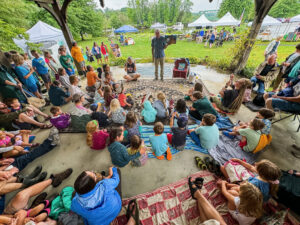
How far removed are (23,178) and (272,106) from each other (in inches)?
236

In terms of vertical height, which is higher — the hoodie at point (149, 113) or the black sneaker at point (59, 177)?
the hoodie at point (149, 113)

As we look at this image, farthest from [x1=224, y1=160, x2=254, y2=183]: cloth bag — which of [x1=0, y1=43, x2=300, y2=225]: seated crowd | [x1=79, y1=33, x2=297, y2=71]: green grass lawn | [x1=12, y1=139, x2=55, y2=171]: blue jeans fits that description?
[x1=79, y1=33, x2=297, y2=71]: green grass lawn

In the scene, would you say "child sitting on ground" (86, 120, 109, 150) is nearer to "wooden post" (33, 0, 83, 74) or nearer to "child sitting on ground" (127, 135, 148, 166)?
"child sitting on ground" (127, 135, 148, 166)

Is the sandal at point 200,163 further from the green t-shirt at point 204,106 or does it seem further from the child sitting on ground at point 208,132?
the green t-shirt at point 204,106

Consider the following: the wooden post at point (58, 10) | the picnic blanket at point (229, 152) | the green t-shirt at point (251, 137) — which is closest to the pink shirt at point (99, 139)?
the picnic blanket at point (229, 152)

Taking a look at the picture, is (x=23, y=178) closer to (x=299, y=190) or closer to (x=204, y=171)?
(x=204, y=171)

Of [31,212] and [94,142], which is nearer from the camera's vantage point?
[31,212]

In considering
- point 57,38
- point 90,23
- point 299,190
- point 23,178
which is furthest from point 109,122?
point 90,23

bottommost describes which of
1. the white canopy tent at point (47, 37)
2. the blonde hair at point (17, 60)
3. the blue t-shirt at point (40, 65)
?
the blue t-shirt at point (40, 65)

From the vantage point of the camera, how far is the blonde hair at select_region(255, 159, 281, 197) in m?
1.77

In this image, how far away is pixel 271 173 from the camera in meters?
1.78

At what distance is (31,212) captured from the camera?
1.90m

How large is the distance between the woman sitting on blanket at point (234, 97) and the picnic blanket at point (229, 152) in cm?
118

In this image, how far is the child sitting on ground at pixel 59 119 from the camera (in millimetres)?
3361
